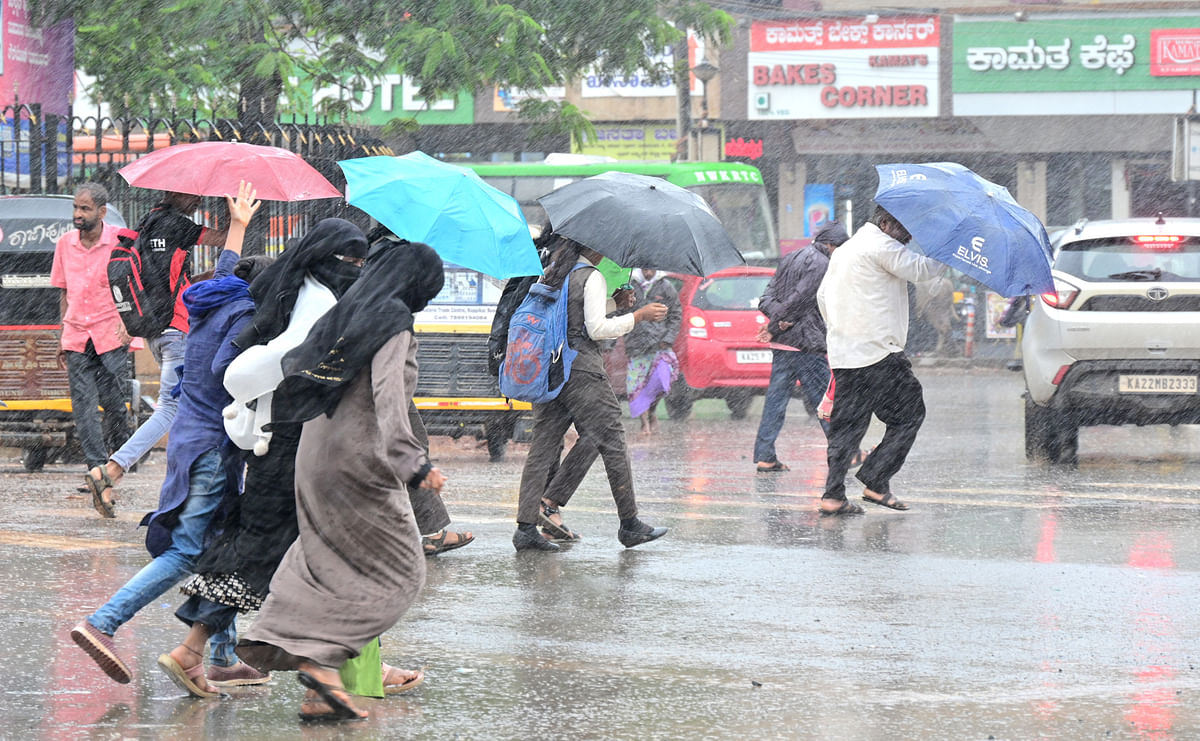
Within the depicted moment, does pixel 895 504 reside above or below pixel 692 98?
below

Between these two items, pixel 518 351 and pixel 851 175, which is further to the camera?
pixel 851 175

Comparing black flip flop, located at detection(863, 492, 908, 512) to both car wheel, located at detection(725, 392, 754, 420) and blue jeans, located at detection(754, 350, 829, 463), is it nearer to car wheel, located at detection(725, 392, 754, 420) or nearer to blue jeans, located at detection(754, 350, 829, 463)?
blue jeans, located at detection(754, 350, 829, 463)

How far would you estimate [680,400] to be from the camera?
58.8ft

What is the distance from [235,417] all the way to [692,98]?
1207 inches

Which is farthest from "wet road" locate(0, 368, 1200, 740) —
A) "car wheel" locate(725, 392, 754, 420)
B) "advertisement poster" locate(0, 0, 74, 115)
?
"car wheel" locate(725, 392, 754, 420)

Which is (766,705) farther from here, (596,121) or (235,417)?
(596,121)

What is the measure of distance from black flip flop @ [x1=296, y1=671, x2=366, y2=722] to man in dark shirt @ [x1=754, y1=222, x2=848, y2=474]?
750 cm

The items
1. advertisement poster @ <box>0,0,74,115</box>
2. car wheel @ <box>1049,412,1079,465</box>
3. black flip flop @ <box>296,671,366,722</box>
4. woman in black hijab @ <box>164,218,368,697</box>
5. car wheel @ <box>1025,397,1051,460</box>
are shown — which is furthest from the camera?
advertisement poster @ <box>0,0,74,115</box>

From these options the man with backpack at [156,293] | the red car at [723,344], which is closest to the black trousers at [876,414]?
the man with backpack at [156,293]

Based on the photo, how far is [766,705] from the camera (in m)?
5.48

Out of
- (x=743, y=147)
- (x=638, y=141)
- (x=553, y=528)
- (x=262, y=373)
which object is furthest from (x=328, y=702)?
(x=638, y=141)

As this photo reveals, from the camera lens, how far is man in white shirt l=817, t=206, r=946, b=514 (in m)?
9.69

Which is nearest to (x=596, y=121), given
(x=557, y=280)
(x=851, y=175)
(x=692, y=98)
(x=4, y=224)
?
(x=692, y=98)

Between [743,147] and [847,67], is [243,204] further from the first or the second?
[743,147]
